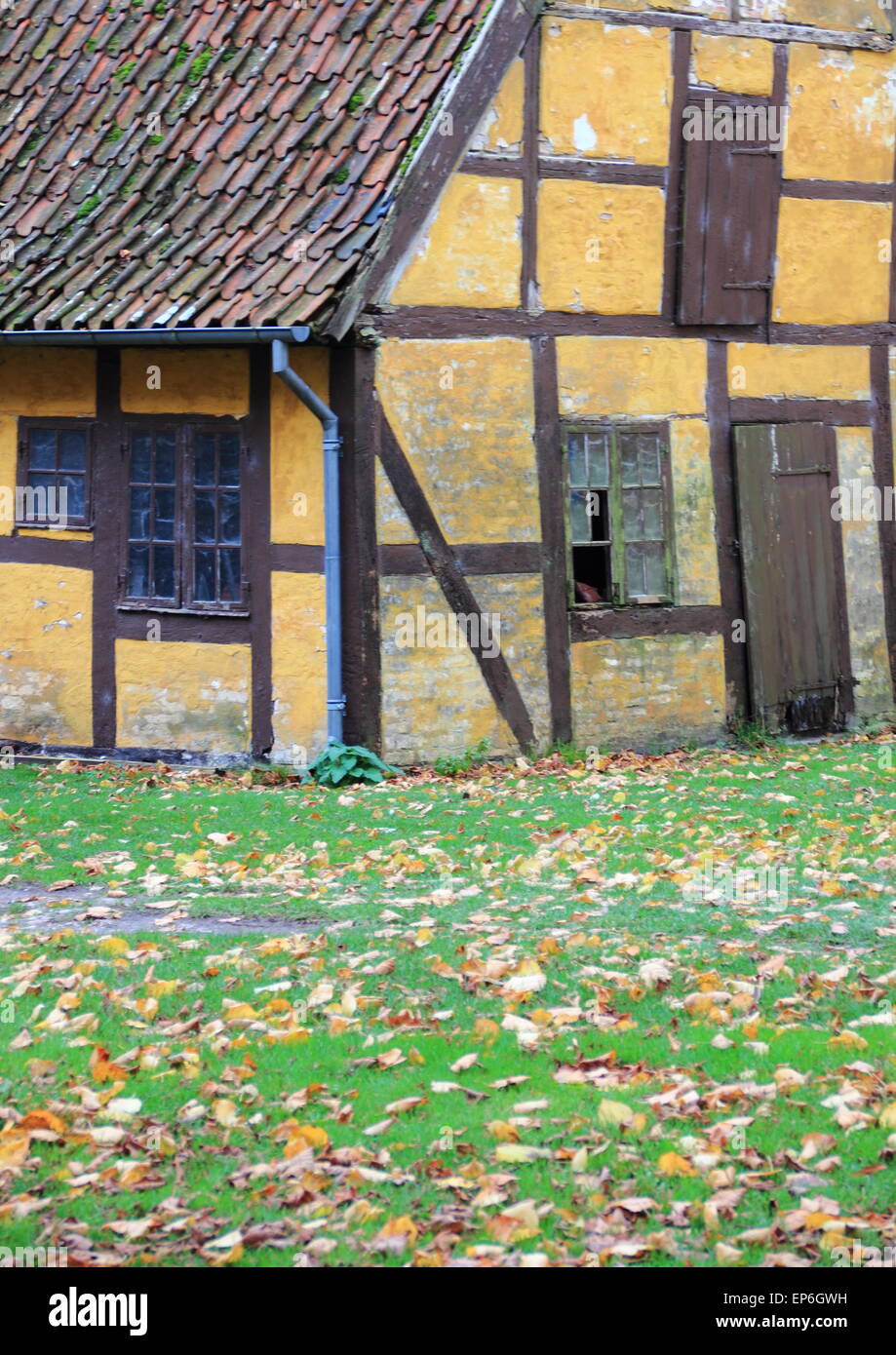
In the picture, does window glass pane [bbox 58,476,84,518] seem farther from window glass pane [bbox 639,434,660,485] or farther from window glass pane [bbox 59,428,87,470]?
window glass pane [bbox 639,434,660,485]

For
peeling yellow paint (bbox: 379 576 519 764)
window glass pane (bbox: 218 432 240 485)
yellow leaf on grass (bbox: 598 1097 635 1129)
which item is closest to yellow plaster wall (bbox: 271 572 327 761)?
peeling yellow paint (bbox: 379 576 519 764)

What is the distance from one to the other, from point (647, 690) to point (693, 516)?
56.9 inches

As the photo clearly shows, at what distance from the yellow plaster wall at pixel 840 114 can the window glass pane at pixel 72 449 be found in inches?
238

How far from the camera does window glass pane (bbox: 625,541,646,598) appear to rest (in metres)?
13.3

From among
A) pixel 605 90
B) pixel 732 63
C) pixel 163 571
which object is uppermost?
pixel 732 63

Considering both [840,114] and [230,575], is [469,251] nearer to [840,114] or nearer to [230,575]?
[230,575]

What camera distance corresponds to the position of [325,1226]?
4.61 m

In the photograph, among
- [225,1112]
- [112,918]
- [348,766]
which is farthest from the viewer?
[348,766]

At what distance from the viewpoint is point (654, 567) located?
1345cm

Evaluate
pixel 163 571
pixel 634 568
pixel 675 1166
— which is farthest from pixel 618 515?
pixel 675 1166

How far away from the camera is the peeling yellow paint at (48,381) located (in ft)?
44.4

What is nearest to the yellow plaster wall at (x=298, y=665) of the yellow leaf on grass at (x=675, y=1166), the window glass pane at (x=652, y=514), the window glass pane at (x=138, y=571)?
the window glass pane at (x=138, y=571)

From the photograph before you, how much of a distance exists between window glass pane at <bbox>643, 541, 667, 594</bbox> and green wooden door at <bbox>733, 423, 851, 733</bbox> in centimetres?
72

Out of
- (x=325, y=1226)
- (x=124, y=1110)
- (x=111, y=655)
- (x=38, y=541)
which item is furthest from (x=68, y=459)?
(x=325, y=1226)
